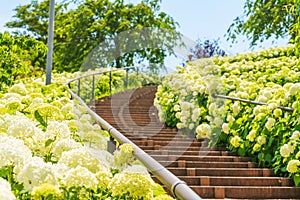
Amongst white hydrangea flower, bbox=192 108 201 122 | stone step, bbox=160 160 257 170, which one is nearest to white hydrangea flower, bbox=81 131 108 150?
stone step, bbox=160 160 257 170

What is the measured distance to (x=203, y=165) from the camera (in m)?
6.29

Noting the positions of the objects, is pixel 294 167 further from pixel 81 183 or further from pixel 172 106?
pixel 172 106

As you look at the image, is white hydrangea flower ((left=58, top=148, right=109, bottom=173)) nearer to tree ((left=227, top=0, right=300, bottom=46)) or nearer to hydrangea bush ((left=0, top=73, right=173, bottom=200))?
hydrangea bush ((left=0, top=73, right=173, bottom=200))

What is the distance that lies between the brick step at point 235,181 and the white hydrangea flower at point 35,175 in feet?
12.1

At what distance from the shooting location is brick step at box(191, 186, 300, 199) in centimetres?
517

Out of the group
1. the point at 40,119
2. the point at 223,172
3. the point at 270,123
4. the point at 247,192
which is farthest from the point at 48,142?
the point at 270,123

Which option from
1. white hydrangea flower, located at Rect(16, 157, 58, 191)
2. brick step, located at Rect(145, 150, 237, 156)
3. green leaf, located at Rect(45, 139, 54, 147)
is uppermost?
Answer: green leaf, located at Rect(45, 139, 54, 147)

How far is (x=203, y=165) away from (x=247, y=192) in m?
1.07

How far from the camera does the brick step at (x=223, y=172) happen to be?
587cm

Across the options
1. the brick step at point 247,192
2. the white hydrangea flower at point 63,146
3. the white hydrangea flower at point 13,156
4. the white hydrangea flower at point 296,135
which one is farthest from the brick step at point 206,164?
the white hydrangea flower at point 13,156

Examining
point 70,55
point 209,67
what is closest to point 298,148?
point 209,67

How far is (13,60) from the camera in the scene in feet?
28.7

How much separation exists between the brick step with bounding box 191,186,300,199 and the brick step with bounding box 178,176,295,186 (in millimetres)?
305

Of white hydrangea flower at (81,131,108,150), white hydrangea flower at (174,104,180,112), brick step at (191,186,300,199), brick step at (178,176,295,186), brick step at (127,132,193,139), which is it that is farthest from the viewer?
white hydrangea flower at (174,104,180,112)
